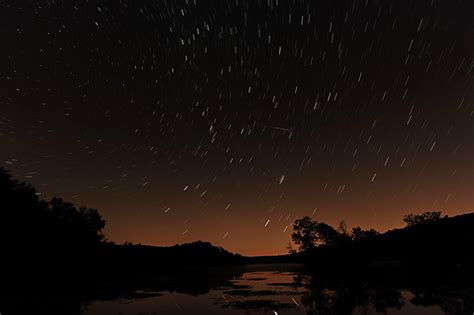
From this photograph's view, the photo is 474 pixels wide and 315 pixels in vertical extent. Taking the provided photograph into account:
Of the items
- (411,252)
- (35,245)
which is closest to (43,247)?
(35,245)

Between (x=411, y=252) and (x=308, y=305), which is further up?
(x=411, y=252)

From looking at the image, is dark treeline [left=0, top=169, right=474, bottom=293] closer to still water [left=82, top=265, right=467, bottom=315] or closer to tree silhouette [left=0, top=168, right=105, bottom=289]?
tree silhouette [left=0, top=168, right=105, bottom=289]

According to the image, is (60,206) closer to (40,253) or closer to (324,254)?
(40,253)

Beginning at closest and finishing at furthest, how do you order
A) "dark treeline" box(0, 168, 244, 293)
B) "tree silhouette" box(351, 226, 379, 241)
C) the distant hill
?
"dark treeline" box(0, 168, 244, 293) < the distant hill < "tree silhouette" box(351, 226, 379, 241)

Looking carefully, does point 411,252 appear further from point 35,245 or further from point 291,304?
point 35,245

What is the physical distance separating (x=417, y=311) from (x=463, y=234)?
55462mm

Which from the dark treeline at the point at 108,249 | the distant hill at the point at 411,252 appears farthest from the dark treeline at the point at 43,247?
the distant hill at the point at 411,252

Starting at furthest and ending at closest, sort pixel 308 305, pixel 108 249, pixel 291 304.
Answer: pixel 108 249
pixel 291 304
pixel 308 305

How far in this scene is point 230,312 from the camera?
21281 millimetres

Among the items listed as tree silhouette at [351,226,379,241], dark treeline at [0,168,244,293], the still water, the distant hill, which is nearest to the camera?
the still water

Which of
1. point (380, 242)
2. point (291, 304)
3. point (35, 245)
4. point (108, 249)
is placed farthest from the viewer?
point (380, 242)

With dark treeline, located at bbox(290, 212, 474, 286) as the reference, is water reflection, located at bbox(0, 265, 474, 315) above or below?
below

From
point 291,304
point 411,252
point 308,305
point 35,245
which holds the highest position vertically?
point 411,252

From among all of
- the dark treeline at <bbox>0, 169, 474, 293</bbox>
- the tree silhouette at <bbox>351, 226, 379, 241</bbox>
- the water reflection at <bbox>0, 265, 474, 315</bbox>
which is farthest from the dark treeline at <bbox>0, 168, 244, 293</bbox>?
the tree silhouette at <bbox>351, 226, 379, 241</bbox>
